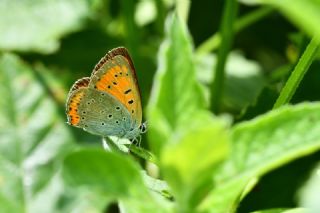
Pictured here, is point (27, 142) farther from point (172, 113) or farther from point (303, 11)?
point (303, 11)

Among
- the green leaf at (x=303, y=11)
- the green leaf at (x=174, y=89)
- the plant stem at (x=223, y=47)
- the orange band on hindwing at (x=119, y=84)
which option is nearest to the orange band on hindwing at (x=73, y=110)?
the orange band on hindwing at (x=119, y=84)

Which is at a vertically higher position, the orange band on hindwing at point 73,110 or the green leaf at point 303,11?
the green leaf at point 303,11

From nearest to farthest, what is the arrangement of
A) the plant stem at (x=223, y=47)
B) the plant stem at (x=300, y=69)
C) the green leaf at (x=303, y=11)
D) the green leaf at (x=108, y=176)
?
the green leaf at (x=303, y=11), the green leaf at (x=108, y=176), the plant stem at (x=300, y=69), the plant stem at (x=223, y=47)

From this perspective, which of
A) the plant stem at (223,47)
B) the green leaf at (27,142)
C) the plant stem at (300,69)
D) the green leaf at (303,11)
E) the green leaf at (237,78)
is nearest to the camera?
the green leaf at (303,11)

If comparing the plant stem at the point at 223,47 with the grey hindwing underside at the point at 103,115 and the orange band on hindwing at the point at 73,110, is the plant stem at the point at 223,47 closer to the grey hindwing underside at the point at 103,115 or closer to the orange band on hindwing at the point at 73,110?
the grey hindwing underside at the point at 103,115

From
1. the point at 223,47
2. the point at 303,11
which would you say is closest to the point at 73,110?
the point at 223,47

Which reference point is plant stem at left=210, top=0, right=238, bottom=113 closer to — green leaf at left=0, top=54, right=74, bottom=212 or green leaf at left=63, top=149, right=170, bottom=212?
green leaf at left=0, top=54, right=74, bottom=212

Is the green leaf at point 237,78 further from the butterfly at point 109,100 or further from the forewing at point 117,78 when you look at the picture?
the forewing at point 117,78

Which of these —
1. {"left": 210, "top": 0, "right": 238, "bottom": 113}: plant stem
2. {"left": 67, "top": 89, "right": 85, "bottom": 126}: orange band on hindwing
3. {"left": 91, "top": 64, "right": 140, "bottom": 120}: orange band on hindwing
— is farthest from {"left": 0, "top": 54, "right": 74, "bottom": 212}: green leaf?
{"left": 210, "top": 0, "right": 238, "bottom": 113}: plant stem

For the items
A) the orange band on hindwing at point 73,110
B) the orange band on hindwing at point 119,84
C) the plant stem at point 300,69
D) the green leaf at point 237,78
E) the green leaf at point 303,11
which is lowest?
the green leaf at point 237,78

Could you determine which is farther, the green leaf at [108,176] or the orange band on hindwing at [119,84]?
the orange band on hindwing at [119,84]
